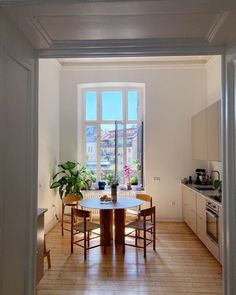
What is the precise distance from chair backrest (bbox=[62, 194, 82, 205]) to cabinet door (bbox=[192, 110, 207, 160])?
248cm

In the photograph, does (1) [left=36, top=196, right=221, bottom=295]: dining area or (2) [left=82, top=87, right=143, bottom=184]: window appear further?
(2) [left=82, top=87, right=143, bottom=184]: window

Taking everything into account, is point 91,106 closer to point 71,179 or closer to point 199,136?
point 71,179

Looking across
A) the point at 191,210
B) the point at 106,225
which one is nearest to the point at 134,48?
the point at 106,225

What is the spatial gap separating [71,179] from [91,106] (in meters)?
1.98

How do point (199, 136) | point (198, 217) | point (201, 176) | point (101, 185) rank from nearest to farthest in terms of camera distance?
point (198, 217)
point (199, 136)
point (201, 176)
point (101, 185)

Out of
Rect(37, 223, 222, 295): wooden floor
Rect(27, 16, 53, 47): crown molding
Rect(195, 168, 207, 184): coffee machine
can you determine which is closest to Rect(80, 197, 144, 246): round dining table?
Rect(37, 223, 222, 295): wooden floor

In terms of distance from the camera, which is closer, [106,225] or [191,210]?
[106,225]

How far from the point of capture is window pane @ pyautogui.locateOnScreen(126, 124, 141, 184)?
20.7ft

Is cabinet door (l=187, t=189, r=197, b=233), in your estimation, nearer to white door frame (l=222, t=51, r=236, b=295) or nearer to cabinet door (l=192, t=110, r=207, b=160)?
cabinet door (l=192, t=110, r=207, b=160)

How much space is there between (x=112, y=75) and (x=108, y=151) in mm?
1790

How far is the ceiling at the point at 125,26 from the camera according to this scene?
1505mm

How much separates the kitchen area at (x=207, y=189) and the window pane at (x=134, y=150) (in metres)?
1.12

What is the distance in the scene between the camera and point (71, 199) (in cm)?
491

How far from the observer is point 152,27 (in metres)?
1.84
